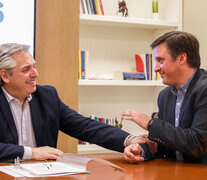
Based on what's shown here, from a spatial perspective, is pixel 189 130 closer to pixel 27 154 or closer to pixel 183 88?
pixel 183 88

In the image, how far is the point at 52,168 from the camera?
161cm

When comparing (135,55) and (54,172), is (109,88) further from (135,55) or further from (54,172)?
(54,172)

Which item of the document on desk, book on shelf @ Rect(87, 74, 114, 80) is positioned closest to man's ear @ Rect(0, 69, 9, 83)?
the document on desk

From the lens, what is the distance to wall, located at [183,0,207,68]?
12.3 ft

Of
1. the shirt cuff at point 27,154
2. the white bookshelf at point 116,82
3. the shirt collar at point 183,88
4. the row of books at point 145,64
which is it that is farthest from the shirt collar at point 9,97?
the row of books at point 145,64

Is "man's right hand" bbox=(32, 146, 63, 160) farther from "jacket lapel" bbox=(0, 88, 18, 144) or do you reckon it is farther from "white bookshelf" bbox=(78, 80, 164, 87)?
"white bookshelf" bbox=(78, 80, 164, 87)

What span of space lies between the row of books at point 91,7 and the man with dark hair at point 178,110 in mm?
1628

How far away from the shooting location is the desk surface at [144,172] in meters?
1.49

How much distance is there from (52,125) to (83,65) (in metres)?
1.48

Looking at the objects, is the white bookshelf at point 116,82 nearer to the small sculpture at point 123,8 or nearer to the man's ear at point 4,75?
the small sculpture at point 123,8

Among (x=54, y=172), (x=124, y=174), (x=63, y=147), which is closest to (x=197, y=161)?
(x=124, y=174)

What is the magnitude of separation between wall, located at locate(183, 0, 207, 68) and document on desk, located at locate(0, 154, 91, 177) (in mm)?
2341

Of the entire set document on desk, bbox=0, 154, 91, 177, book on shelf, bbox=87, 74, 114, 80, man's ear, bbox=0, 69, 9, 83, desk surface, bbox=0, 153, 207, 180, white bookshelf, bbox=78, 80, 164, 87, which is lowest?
desk surface, bbox=0, 153, 207, 180

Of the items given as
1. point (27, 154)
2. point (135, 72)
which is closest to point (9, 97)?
point (27, 154)
